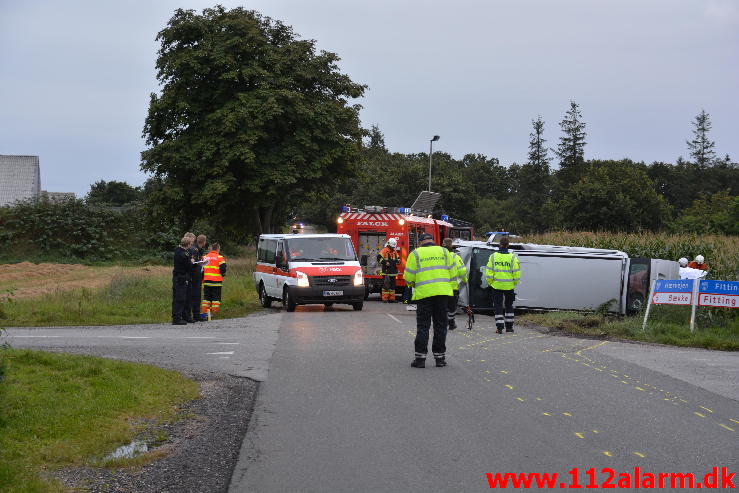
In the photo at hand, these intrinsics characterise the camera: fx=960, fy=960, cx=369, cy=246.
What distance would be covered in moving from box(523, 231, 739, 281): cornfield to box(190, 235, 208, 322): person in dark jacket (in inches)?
477

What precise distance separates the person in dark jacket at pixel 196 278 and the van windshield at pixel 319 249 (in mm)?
4172

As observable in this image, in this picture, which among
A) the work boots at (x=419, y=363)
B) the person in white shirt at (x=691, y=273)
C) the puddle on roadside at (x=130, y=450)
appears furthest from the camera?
the person in white shirt at (x=691, y=273)

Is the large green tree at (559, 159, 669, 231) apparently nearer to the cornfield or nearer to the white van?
the cornfield

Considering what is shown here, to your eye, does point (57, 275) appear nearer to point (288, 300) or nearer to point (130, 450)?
point (288, 300)

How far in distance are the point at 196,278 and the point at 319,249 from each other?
219 inches

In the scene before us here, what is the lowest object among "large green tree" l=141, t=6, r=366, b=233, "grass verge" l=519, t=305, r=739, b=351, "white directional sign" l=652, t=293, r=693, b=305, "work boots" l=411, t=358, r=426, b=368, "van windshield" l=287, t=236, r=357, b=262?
"grass verge" l=519, t=305, r=739, b=351

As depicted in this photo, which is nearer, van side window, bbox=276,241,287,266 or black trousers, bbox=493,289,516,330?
black trousers, bbox=493,289,516,330

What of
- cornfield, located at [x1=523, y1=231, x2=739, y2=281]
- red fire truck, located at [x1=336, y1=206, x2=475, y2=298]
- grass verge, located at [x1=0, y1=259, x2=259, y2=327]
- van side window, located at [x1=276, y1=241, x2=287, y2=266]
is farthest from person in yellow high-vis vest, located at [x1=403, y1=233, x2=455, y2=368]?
red fire truck, located at [x1=336, y1=206, x2=475, y2=298]

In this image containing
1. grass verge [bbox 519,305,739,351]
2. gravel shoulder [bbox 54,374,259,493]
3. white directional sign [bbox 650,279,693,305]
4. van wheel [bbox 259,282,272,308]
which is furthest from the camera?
van wheel [bbox 259,282,272,308]

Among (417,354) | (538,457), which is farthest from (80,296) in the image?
(538,457)

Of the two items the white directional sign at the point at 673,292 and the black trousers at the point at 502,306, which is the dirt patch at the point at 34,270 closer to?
the black trousers at the point at 502,306

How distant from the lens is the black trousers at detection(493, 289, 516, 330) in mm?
18103

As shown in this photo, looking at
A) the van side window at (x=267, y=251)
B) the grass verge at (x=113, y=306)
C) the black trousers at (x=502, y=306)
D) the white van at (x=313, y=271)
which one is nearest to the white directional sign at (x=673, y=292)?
the black trousers at (x=502, y=306)

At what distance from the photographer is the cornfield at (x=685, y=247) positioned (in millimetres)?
23359
